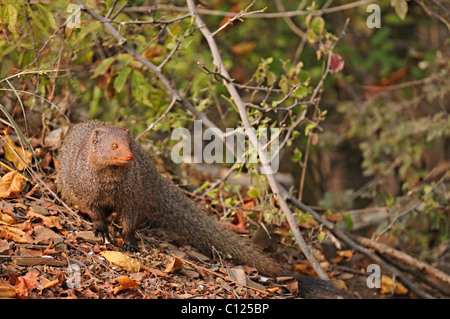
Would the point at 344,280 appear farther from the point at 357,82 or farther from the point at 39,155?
the point at 357,82

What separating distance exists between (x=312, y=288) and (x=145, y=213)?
976mm

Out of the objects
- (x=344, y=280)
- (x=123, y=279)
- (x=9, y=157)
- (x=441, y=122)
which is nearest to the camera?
(x=123, y=279)

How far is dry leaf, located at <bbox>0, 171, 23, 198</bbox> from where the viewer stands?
9.66ft

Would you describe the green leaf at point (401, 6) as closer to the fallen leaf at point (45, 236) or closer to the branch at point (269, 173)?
the branch at point (269, 173)

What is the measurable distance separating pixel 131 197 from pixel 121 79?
110cm

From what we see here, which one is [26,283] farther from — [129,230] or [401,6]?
[401,6]

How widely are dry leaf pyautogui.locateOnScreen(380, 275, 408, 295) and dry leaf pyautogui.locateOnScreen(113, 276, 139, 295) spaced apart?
6.38ft

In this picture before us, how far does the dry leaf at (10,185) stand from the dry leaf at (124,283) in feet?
3.03

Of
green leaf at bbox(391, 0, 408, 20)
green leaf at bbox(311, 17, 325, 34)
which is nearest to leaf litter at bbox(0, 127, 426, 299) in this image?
green leaf at bbox(311, 17, 325, 34)

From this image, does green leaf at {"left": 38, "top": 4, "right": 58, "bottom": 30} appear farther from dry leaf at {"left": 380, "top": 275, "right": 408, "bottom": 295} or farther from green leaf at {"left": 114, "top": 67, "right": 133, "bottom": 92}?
dry leaf at {"left": 380, "top": 275, "right": 408, "bottom": 295}

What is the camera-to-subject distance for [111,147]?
2.59m

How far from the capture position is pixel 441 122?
476cm

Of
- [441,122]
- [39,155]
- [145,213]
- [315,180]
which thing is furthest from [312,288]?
[315,180]

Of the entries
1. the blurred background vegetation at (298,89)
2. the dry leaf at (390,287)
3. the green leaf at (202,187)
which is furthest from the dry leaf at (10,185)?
the dry leaf at (390,287)
